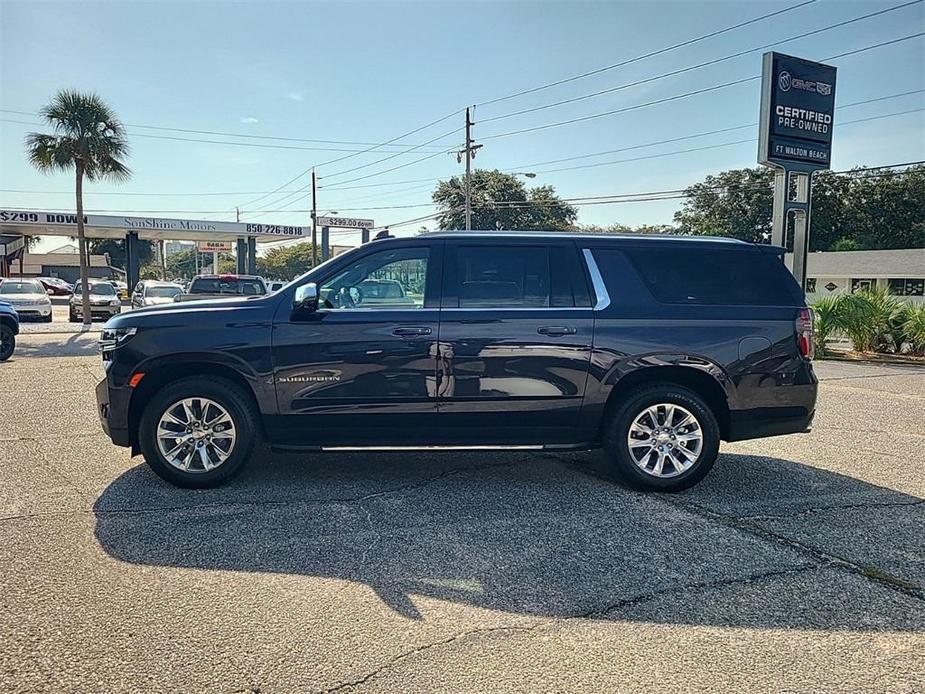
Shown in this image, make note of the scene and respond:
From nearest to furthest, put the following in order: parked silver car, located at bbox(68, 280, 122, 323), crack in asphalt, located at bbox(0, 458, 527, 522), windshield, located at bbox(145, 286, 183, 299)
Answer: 1. crack in asphalt, located at bbox(0, 458, 527, 522)
2. windshield, located at bbox(145, 286, 183, 299)
3. parked silver car, located at bbox(68, 280, 122, 323)

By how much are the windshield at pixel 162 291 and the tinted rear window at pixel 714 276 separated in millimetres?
18946

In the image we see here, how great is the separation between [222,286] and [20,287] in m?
10.6

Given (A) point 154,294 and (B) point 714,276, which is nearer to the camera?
(B) point 714,276

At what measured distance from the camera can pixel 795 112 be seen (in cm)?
1403

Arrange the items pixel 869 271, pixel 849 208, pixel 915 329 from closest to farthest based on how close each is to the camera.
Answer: pixel 915 329 < pixel 869 271 < pixel 849 208

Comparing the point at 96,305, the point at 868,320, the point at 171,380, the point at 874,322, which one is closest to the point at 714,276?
the point at 171,380

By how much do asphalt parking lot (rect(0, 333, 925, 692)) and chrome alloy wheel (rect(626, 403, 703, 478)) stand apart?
26 centimetres

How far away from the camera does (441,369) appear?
5148 millimetres

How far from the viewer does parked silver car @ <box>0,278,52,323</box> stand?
2231cm

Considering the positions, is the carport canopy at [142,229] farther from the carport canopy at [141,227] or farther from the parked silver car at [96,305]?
the parked silver car at [96,305]

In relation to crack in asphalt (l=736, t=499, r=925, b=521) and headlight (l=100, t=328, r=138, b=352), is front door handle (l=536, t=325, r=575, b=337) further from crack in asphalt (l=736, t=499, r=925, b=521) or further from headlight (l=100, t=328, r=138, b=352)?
headlight (l=100, t=328, r=138, b=352)

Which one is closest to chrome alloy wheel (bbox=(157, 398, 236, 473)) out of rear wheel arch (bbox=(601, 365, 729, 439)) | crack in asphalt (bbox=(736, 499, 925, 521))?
rear wheel arch (bbox=(601, 365, 729, 439))

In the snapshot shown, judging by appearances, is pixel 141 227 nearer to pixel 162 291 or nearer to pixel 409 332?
pixel 162 291

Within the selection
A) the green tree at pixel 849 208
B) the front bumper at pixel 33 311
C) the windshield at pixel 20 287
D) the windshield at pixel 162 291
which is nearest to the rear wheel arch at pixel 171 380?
the windshield at pixel 162 291
